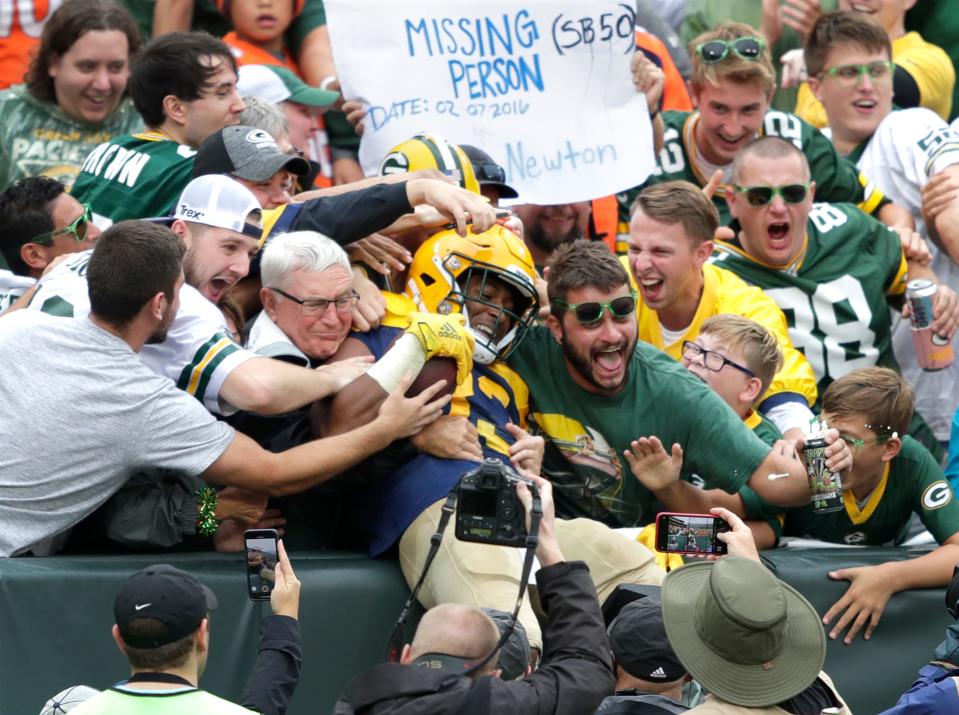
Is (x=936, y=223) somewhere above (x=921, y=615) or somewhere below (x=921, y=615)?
above

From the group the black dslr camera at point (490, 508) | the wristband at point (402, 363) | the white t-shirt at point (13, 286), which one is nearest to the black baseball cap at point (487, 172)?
the wristband at point (402, 363)

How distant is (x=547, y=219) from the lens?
8.18 meters

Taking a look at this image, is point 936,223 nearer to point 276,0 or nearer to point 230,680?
point 276,0

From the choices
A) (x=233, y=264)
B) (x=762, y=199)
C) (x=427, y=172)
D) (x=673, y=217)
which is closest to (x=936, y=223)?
(x=762, y=199)

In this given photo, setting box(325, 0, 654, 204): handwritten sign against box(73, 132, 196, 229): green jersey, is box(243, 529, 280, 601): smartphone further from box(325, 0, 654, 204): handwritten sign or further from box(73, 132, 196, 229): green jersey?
box(325, 0, 654, 204): handwritten sign

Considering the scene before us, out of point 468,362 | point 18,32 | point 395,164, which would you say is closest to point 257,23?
point 18,32

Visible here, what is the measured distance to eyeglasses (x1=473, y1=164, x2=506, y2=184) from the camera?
6914 mm

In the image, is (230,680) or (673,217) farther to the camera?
(673,217)

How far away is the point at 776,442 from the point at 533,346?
1002 mm

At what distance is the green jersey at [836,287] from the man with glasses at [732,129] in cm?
52

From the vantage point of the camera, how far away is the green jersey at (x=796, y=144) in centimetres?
847

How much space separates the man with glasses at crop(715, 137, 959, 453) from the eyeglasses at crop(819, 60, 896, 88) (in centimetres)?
120

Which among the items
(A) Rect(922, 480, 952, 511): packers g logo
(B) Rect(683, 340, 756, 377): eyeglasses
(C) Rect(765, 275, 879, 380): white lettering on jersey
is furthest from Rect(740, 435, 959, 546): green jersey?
(C) Rect(765, 275, 879, 380): white lettering on jersey

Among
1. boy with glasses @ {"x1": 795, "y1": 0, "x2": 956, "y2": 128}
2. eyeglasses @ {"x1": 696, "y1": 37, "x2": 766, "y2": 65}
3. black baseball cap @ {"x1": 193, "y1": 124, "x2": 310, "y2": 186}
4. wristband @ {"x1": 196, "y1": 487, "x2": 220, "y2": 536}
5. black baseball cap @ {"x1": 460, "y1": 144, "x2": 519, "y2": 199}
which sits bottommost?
boy with glasses @ {"x1": 795, "y1": 0, "x2": 956, "y2": 128}
